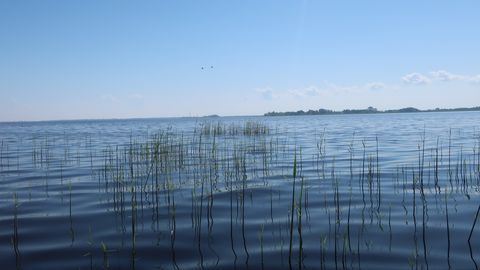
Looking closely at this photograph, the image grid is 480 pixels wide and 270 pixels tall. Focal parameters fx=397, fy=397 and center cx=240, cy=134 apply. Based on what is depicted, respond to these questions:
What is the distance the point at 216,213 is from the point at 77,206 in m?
3.22

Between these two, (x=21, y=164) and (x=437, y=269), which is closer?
(x=437, y=269)

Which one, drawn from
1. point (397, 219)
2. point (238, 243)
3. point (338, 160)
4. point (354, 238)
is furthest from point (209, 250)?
point (338, 160)

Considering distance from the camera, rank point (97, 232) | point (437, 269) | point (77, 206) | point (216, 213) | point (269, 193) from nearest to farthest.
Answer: point (437, 269), point (97, 232), point (216, 213), point (77, 206), point (269, 193)

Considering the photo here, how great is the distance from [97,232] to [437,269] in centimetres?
524

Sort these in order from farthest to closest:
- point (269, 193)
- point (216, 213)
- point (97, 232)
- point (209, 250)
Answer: point (269, 193)
point (216, 213)
point (97, 232)
point (209, 250)

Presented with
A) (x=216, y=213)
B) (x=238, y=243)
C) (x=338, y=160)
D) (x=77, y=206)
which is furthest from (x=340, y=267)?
(x=338, y=160)

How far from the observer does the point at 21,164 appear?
16969mm

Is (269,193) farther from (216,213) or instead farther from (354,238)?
(354,238)

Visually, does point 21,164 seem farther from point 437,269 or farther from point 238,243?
point 437,269

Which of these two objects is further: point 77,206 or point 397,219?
point 77,206

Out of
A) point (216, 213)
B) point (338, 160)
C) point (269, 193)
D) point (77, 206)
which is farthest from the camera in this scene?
point (338, 160)

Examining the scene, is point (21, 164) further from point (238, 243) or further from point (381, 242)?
point (381, 242)

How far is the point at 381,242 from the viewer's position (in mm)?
6004

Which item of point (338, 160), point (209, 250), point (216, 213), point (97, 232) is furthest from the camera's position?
point (338, 160)
